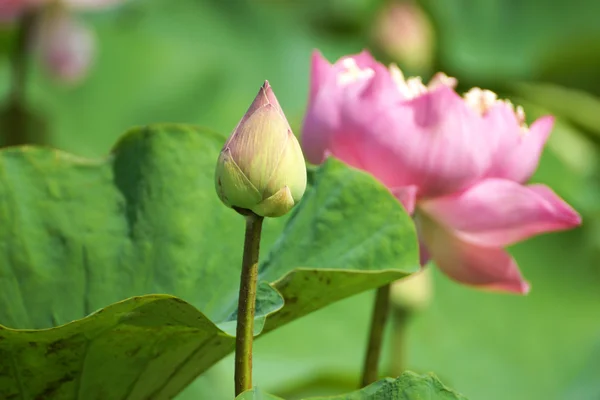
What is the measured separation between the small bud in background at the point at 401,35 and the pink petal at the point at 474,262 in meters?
1.41

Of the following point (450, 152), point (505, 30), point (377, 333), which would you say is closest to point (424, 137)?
point (450, 152)

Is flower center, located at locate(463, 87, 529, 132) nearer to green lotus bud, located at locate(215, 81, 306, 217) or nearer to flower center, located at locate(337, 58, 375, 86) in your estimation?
flower center, located at locate(337, 58, 375, 86)

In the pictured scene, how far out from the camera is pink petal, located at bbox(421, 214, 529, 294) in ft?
2.21

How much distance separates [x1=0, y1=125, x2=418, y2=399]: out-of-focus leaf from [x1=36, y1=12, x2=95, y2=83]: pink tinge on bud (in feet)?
3.03

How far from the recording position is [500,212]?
0.64m

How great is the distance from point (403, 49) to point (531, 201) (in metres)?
1.47

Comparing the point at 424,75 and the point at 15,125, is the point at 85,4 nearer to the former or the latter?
the point at 15,125

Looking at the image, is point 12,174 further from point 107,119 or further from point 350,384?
point 107,119

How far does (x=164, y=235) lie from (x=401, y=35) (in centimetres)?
146

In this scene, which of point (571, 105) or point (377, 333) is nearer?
point (377, 333)

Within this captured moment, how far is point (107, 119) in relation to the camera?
2.04m

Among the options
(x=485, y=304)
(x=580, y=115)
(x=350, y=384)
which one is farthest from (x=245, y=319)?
(x=580, y=115)

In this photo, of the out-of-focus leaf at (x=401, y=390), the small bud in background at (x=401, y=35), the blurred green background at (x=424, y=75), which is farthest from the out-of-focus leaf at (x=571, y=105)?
the out-of-focus leaf at (x=401, y=390)

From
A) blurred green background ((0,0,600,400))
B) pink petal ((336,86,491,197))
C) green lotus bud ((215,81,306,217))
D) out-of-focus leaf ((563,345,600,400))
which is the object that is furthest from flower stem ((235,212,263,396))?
out-of-focus leaf ((563,345,600,400))
